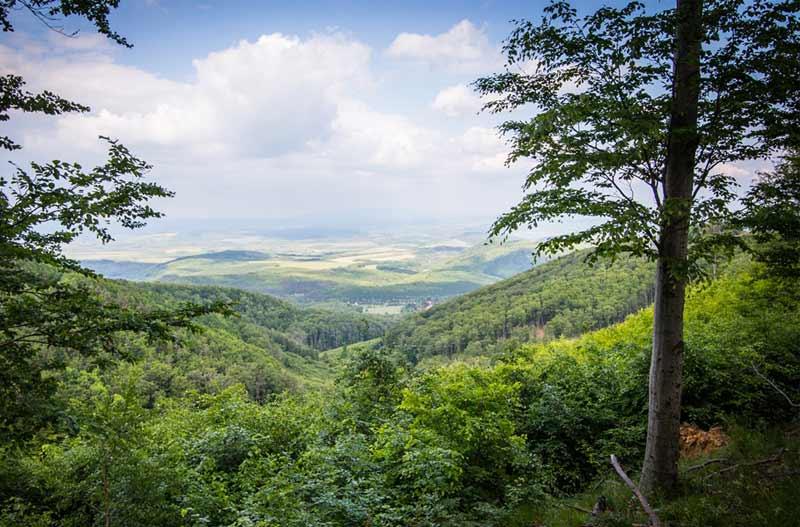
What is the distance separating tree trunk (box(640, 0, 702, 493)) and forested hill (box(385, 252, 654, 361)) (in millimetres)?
85015

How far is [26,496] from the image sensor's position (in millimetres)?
8547

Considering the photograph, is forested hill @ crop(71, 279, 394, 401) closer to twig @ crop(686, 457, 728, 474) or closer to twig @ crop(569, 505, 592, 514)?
twig @ crop(569, 505, 592, 514)

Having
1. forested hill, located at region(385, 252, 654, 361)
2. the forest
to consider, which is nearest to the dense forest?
the forest

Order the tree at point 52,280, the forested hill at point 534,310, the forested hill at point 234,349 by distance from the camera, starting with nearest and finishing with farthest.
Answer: the tree at point 52,280
the forested hill at point 234,349
the forested hill at point 534,310

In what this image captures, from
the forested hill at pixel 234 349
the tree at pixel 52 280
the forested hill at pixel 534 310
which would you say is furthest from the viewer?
the forested hill at pixel 534 310

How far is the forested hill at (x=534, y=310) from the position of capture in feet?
328

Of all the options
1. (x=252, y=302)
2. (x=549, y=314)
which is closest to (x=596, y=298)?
(x=549, y=314)

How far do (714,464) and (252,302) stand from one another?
646 feet

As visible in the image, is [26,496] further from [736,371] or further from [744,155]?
[736,371]

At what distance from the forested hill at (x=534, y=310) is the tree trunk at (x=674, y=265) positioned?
8502 centimetres

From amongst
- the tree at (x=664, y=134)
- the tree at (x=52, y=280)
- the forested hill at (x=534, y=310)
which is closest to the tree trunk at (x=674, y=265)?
the tree at (x=664, y=134)

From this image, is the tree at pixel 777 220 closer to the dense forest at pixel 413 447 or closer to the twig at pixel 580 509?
the dense forest at pixel 413 447

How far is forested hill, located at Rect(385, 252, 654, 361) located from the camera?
99.9 meters

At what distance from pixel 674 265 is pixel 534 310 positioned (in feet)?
414
